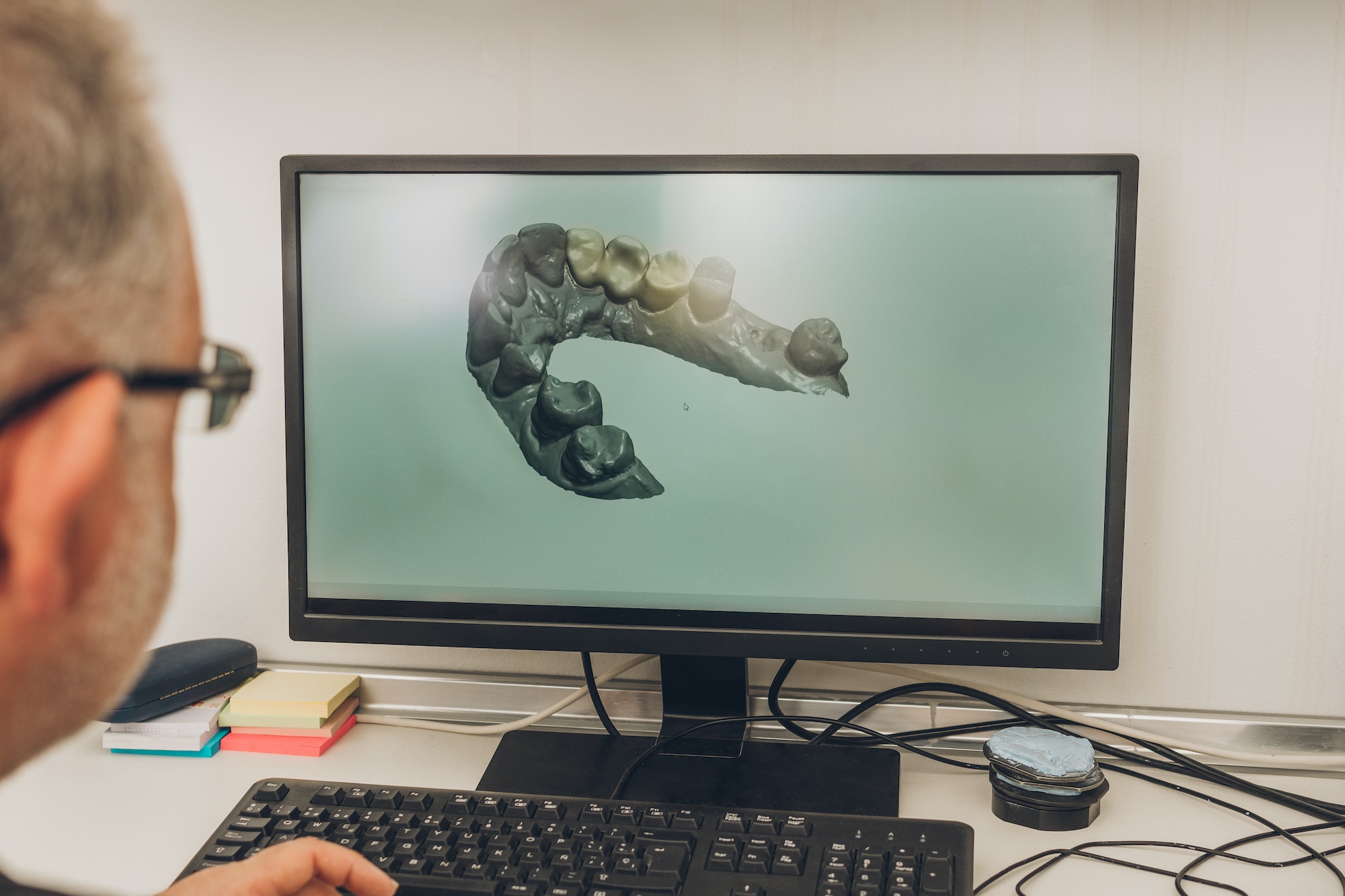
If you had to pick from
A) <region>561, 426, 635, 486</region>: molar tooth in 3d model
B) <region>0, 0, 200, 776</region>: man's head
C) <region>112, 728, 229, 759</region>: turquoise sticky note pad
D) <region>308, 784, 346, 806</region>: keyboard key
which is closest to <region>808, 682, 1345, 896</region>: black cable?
<region>561, 426, 635, 486</region>: molar tooth in 3d model

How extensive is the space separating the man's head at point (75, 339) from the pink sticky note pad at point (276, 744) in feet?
1.78

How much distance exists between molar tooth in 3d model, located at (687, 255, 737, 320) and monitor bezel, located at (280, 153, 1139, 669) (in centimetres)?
8

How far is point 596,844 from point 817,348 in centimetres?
43

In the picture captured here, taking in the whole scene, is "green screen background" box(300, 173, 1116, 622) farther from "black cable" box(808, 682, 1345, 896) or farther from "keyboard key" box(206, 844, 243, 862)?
"keyboard key" box(206, 844, 243, 862)

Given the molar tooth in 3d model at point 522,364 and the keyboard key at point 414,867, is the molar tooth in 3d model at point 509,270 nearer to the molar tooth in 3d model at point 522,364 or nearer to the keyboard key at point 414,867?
the molar tooth in 3d model at point 522,364

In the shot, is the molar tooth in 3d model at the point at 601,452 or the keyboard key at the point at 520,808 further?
the molar tooth in 3d model at the point at 601,452

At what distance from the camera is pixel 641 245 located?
32.7 inches

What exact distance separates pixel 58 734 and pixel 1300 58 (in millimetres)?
1062

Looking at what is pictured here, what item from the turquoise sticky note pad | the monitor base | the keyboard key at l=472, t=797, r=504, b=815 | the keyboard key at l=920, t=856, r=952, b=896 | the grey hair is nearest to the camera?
the grey hair

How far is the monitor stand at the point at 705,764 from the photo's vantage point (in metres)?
0.80

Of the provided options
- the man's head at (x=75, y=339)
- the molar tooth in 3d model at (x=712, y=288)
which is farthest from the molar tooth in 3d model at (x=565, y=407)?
the man's head at (x=75, y=339)

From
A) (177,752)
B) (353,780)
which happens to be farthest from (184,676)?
(353,780)

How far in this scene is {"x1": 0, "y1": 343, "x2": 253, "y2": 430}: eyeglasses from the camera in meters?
0.34

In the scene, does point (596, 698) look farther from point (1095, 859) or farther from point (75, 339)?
point (75, 339)
